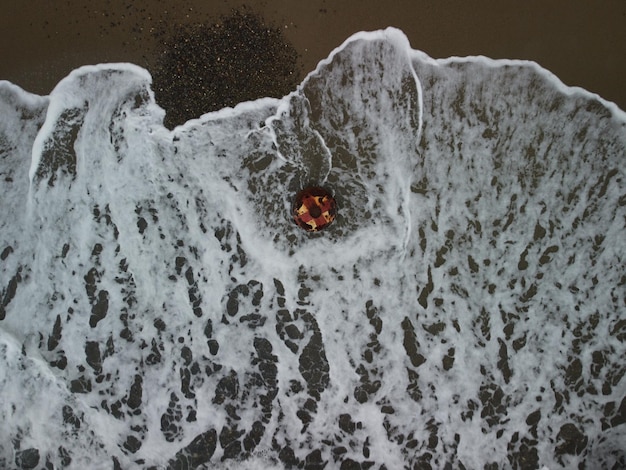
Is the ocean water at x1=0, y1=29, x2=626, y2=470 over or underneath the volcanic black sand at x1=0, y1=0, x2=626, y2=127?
underneath

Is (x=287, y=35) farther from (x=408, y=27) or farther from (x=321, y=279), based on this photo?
(x=321, y=279)

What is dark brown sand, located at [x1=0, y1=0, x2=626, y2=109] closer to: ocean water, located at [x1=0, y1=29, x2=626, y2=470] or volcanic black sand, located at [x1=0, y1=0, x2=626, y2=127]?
volcanic black sand, located at [x1=0, y1=0, x2=626, y2=127]

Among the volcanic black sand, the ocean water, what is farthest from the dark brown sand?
the ocean water

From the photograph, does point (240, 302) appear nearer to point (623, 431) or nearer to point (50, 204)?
point (50, 204)

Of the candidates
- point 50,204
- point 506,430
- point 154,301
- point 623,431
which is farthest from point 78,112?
point 623,431

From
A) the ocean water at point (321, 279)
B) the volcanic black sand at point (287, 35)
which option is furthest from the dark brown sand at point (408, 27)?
the ocean water at point (321, 279)

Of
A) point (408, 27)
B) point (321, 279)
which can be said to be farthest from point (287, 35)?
point (321, 279)
